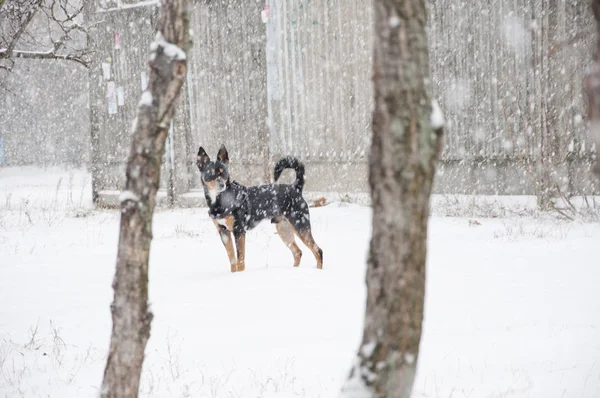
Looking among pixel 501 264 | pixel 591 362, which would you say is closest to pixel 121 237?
pixel 591 362

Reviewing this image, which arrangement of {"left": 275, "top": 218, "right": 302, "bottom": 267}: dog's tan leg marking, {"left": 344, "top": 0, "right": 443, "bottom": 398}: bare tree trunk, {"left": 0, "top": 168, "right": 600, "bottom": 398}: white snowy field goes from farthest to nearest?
{"left": 275, "top": 218, "right": 302, "bottom": 267}: dog's tan leg marking
{"left": 0, "top": 168, "right": 600, "bottom": 398}: white snowy field
{"left": 344, "top": 0, "right": 443, "bottom": 398}: bare tree trunk

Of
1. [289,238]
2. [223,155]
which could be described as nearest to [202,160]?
[223,155]

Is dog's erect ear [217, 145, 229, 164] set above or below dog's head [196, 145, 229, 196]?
above

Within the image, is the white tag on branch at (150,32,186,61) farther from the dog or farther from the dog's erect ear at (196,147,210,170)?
the dog's erect ear at (196,147,210,170)

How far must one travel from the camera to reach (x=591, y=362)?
3.43 meters

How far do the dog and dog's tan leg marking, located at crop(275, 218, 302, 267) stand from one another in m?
0.18

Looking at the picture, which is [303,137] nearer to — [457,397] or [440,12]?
[440,12]

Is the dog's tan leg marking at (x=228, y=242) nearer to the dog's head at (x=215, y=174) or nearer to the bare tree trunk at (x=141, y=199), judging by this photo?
the dog's head at (x=215, y=174)

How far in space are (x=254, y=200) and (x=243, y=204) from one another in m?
0.14

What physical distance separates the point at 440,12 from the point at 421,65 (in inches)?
390

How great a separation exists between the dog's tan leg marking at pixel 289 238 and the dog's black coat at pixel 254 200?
0.25 m

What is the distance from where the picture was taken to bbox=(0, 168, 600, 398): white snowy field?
3361 mm

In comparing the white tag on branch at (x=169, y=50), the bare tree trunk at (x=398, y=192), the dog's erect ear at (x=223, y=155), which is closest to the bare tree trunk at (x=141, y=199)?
the white tag on branch at (x=169, y=50)

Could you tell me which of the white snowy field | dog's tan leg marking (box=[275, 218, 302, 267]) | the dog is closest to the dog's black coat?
the dog
